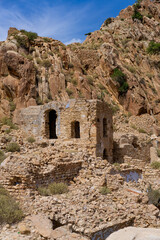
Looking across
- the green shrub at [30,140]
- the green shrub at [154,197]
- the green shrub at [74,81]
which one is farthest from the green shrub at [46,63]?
the green shrub at [154,197]

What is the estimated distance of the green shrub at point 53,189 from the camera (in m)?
8.33

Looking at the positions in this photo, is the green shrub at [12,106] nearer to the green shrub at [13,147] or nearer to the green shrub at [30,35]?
the green shrub at [13,147]

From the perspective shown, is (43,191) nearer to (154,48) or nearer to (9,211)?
(9,211)

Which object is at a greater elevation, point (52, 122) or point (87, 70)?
point (87, 70)

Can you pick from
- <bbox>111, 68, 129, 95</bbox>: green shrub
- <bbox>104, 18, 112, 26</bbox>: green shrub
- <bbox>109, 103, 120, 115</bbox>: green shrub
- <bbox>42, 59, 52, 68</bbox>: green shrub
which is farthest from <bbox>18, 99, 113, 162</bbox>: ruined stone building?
<bbox>104, 18, 112, 26</bbox>: green shrub

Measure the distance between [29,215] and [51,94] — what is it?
610 inches

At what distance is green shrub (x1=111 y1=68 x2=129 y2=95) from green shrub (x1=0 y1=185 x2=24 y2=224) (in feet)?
69.6

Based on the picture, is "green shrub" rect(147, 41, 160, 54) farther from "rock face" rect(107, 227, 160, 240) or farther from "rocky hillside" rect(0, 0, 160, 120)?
"rock face" rect(107, 227, 160, 240)

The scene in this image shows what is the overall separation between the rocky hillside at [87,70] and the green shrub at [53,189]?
10.0m

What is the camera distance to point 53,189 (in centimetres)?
859

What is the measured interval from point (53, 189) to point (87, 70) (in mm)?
21656

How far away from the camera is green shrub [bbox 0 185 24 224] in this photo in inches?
252

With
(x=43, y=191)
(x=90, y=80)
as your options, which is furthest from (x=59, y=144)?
(x=90, y=80)

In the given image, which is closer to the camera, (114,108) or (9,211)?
(9,211)
